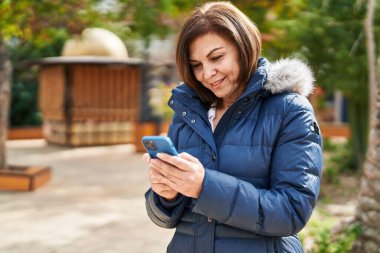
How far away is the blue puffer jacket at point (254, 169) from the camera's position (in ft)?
4.93

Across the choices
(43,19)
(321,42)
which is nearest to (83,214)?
(43,19)

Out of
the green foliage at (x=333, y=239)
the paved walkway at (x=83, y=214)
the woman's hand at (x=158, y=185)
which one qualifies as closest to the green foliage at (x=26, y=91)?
the paved walkway at (x=83, y=214)

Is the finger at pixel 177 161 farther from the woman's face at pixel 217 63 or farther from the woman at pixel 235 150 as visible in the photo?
the woman's face at pixel 217 63

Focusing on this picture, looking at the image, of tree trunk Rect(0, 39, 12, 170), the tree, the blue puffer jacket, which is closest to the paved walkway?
tree trunk Rect(0, 39, 12, 170)

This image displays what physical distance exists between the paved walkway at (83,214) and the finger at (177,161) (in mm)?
3504

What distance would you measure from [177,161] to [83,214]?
5.11m

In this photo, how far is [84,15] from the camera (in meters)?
8.08

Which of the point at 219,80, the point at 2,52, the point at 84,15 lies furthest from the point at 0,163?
the point at 219,80

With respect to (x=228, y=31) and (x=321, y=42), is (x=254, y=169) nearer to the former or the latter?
(x=228, y=31)

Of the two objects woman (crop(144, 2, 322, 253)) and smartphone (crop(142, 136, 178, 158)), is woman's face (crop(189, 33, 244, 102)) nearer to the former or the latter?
woman (crop(144, 2, 322, 253))

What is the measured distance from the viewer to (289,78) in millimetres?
1702

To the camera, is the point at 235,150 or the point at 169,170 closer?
the point at 169,170

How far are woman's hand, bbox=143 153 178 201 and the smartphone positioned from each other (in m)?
0.06

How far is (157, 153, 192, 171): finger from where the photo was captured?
4.72 feet
